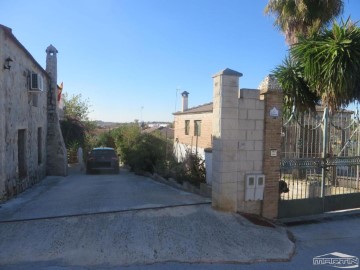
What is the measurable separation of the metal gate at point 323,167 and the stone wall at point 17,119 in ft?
21.9

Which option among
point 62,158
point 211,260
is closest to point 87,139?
point 62,158

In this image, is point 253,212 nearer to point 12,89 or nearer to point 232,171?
point 232,171

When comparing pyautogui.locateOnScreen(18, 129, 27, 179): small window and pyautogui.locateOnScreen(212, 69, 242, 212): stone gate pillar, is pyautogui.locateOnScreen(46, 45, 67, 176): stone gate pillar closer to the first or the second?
pyautogui.locateOnScreen(18, 129, 27, 179): small window

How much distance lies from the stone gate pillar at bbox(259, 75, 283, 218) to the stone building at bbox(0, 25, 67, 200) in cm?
606

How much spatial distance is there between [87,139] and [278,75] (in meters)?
19.3

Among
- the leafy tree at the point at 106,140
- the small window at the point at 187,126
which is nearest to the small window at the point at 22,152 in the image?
the small window at the point at 187,126

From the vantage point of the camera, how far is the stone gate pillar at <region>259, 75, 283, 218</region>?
7289 mm

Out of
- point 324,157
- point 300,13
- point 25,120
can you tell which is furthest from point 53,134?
point 324,157

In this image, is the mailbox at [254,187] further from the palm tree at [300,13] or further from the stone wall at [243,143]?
the palm tree at [300,13]

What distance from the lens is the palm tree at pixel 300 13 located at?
491 inches

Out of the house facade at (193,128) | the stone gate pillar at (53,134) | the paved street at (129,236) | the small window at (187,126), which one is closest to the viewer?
the paved street at (129,236)

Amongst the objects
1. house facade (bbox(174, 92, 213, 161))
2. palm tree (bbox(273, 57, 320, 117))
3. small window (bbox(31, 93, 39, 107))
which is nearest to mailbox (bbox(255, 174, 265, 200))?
palm tree (bbox(273, 57, 320, 117))

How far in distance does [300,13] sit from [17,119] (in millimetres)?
10668

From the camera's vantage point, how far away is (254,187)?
7184 mm
